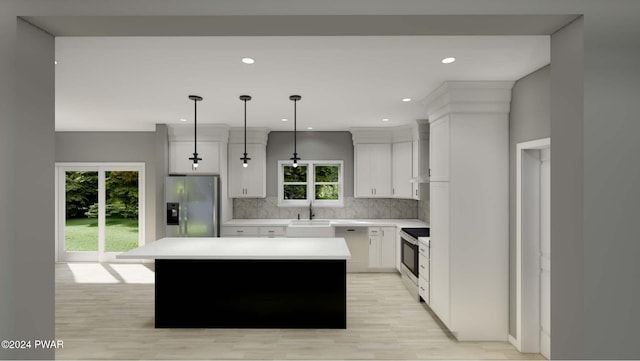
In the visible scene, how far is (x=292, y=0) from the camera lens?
1370 mm

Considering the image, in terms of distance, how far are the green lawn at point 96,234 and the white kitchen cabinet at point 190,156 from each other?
63.7 inches

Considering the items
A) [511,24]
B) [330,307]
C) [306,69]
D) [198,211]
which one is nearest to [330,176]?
[198,211]

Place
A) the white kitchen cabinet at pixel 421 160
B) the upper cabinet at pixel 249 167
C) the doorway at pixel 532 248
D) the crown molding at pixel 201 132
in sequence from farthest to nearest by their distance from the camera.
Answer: the upper cabinet at pixel 249 167 → the crown molding at pixel 201 132 → the white kitchen cabinet at pixel 421 160 → the doorway at pixel 532 248

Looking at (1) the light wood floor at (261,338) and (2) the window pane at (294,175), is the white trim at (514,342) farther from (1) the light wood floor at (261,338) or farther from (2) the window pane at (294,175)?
(2) the window pane at (294,175)

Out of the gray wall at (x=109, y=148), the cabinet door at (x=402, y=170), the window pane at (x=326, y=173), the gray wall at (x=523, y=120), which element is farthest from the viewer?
the window pane at (x=326, y=173)

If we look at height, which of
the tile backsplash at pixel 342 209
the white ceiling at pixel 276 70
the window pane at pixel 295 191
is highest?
the white ceiling at pixel 276 70

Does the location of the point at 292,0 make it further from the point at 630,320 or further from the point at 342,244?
the point at 342,244

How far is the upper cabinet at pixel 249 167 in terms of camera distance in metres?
5.97

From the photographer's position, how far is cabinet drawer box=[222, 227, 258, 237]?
5664 millimetres

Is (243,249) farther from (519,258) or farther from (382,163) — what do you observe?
(382,163)

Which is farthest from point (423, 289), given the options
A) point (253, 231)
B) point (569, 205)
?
point (569, 205)

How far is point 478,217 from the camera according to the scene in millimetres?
3271

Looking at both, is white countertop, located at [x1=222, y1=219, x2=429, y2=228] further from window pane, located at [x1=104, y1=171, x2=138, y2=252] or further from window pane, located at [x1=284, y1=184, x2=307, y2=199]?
window pane, located at [x1=104, y1=171, x2=138, y2=252]

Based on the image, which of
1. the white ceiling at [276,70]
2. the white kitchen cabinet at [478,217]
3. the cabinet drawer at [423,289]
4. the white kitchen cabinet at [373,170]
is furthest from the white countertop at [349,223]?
the white kitchen cabinet at [478,217]
